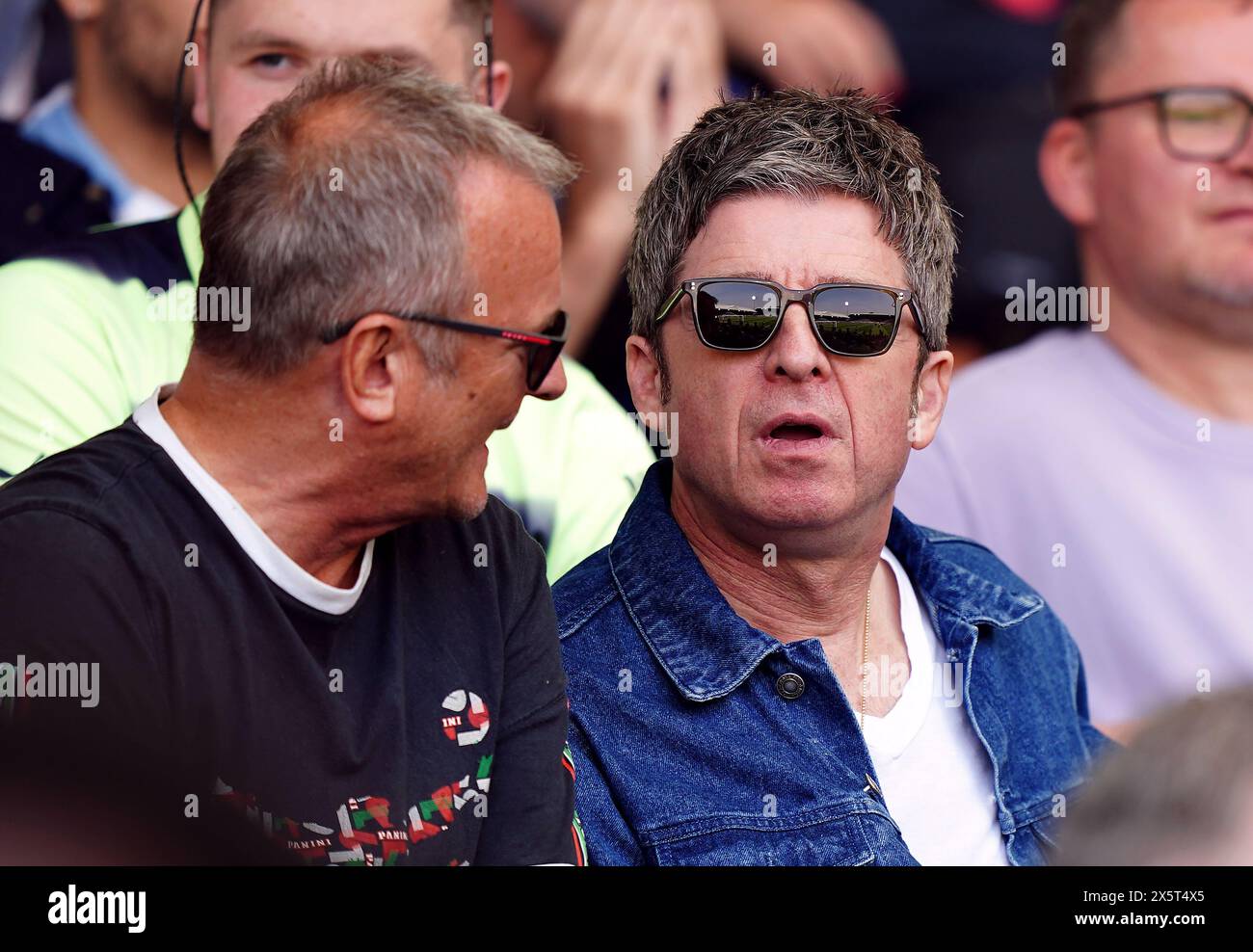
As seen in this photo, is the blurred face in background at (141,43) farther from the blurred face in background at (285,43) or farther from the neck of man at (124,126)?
the blurred face in background at (285,43)

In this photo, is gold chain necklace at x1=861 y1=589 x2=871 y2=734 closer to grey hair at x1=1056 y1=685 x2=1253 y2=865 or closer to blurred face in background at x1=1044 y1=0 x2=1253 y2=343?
grey hair at x1=1056 y1=685 x2=1253 y2=865

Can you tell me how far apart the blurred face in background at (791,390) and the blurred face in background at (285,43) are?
25.3 inches

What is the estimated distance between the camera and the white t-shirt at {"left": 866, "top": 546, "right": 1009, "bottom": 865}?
2279 millimetres

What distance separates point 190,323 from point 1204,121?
6.78 feet

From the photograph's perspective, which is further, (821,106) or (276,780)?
(821,106)

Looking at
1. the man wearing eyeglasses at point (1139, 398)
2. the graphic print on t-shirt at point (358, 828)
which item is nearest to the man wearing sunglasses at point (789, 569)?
the graphic print on t-shirt at point (358, 828)

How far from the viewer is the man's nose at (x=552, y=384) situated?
200 centimetres

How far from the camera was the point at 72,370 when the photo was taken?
238 centimetres

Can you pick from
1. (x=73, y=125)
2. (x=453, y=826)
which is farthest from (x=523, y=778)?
(x=73, y=125)

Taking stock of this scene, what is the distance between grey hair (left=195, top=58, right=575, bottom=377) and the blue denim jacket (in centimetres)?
58

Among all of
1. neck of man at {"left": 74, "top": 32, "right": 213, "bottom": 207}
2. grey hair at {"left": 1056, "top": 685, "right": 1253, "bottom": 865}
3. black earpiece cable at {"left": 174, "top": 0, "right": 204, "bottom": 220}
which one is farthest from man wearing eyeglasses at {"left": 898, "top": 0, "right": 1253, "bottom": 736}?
grey hair at {"left": 1056, "top": 685, "right": 1253, "bottom": 865}
